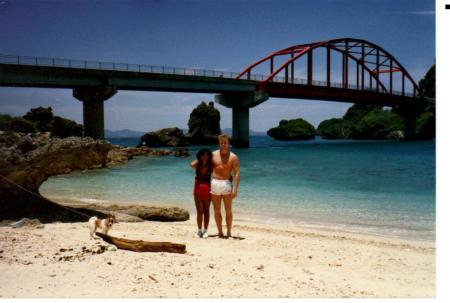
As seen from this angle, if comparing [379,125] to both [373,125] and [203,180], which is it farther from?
[203,180]

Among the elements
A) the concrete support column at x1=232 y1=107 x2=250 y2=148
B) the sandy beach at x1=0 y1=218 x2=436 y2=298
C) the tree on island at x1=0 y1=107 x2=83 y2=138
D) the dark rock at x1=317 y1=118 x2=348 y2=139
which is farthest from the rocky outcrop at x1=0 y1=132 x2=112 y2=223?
the dark rock at x1=317 y1=118 x2=348 y2=139

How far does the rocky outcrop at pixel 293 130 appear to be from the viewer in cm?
10300

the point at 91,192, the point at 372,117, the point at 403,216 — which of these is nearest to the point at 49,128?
the point at 91,192

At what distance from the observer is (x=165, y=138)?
6069cm

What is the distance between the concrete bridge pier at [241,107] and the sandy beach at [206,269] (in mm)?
42690

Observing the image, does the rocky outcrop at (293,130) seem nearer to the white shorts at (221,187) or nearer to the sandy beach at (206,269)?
the white shorts at (221,187)

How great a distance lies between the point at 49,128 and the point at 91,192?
21402 mm

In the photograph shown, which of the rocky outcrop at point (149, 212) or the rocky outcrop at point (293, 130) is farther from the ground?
the rocky outcrop at point (293, 130)

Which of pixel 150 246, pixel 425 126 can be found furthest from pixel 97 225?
pixel 425 126

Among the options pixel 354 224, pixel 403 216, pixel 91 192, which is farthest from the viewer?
pixel 91 192

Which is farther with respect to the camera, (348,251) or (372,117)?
(372,117)

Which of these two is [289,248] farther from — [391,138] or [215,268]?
[391,138]

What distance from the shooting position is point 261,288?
14.6 feet

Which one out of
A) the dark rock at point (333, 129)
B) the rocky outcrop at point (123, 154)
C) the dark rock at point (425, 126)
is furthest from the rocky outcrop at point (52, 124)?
the dark rock at point (333, 129)
